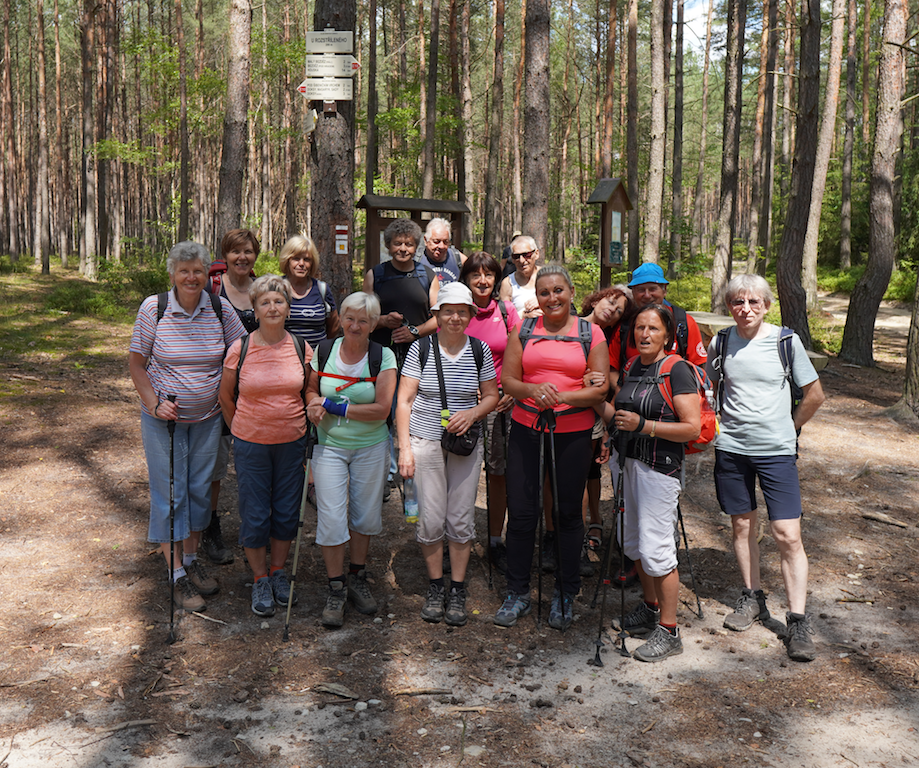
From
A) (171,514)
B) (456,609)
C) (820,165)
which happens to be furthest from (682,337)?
(820,165)

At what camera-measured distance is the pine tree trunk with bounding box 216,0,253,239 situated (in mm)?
11523

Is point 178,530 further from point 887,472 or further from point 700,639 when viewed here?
point 887,472

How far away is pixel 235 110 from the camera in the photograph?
38.0ft

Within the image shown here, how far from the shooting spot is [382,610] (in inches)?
184

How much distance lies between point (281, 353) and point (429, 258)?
1.72 metres

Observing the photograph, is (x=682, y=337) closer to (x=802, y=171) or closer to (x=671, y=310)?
(x=671, y=310)

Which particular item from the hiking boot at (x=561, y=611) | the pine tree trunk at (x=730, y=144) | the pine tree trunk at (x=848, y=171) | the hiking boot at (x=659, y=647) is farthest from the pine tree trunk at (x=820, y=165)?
the hiking boot at (x=659, y=647)

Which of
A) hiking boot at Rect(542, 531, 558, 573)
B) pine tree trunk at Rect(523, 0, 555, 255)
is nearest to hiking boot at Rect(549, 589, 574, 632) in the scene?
hiking boot at Rect(542, 531, 558, 573)

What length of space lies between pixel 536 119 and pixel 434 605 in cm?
601

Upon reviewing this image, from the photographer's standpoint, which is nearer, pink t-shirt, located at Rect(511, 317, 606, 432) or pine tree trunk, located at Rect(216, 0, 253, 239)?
pink t-shirt, located at Rect(511, 317, 606, 432)

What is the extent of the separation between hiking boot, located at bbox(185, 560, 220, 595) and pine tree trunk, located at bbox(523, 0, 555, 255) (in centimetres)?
520

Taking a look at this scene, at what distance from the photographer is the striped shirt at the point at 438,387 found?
14.3 feet

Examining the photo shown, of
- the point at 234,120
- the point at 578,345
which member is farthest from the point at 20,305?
the point at 578,345

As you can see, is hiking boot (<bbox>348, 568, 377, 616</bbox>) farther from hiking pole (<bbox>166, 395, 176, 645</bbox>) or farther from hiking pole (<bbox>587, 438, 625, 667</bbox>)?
hiking pole (<bbox>587, 438, 625, 667</bbox>)
